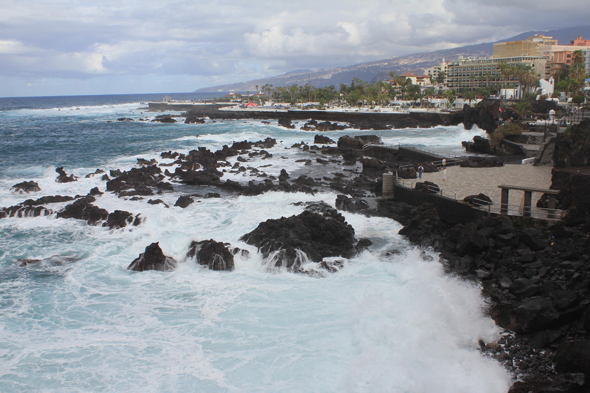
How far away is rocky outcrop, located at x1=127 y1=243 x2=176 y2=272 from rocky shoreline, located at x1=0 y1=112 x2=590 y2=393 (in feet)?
0.11

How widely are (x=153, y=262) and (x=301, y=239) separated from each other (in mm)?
4915

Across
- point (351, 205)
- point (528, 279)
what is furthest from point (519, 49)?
point (528, 279)

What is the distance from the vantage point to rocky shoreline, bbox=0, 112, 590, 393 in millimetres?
8586

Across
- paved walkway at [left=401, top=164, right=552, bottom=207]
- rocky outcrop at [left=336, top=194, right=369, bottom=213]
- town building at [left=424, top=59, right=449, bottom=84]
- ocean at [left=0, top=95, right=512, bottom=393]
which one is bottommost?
ocean at [left=0, top=95, right=512, bottom=393]

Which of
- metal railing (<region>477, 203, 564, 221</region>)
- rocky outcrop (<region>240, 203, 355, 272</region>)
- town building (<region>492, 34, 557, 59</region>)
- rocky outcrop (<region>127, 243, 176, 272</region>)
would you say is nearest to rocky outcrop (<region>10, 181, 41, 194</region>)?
rocky outcrop (<region>127, 243, 176, 272</region>)

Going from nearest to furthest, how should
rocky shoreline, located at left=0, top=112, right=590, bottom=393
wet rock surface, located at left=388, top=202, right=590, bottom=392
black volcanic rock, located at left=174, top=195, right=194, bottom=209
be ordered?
wet rock surface, located at left=388, top=202, right=590, bottom=392, rocky shoreline, located at left=0, top=112, right=590, bottom=393, black volcanic rock, located at left=174, top=195, right=194, bottom=209

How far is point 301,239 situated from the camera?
14.6m

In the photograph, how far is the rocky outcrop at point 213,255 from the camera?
13.5 m

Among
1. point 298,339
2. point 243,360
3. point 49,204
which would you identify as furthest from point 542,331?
point 49,204

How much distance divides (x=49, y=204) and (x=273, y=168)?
14920 mm

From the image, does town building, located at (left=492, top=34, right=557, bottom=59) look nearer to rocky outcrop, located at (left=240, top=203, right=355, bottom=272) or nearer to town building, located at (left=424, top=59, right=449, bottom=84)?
town building, located at (left=424, top=59, right=449, bottom=84)

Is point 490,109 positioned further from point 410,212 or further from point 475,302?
point 475,302

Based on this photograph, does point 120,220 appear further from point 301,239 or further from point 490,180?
point 490,180

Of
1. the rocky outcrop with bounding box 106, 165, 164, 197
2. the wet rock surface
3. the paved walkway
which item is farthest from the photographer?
the rocky outcrop with bounding box 106, 165, 164, 197
